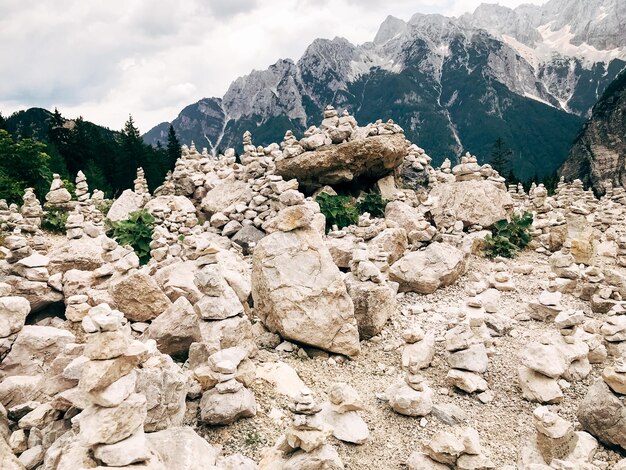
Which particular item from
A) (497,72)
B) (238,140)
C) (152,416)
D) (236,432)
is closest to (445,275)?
(236,432)

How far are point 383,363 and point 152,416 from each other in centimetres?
477

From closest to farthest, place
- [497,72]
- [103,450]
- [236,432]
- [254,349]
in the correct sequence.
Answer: [103,450]
[236,432]
[254,349]
[497,72]

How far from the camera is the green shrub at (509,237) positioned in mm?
15102

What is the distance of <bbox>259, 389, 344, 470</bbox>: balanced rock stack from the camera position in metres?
5.15

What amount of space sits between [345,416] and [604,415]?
3.91m

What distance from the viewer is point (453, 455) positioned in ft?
17.7

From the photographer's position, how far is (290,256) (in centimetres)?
894

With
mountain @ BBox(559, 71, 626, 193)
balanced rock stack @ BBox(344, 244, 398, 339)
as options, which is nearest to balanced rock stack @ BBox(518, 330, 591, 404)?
balanced rock stack @ BBox(344, 244, 398, 339)

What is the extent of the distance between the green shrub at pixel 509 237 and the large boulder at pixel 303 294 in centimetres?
867

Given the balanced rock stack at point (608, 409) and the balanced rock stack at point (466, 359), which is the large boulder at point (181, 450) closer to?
the balanced rock stack at point (466, 359)

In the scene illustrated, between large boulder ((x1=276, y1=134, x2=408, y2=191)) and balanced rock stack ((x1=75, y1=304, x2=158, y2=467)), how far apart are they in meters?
14.7

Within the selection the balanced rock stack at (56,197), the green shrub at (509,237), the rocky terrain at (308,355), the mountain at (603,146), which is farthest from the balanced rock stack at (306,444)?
the mountain at (603,146)

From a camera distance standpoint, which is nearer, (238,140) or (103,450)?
(103,450)

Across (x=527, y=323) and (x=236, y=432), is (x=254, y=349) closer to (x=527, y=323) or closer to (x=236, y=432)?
(x=236, y=432)
